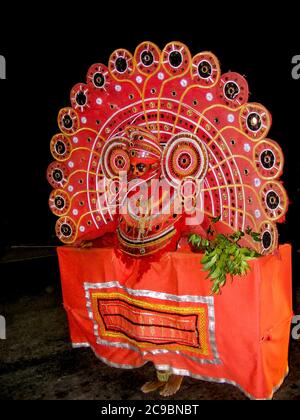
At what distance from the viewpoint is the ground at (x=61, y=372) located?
116 inches

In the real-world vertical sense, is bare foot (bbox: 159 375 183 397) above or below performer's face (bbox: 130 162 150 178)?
below

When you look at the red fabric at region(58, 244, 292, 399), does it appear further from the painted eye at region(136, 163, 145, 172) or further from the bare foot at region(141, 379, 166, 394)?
the painted eye at region(136, 163, 145, 172)

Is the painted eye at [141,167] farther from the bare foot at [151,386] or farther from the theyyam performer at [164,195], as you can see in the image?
the bare foot at [151,386]

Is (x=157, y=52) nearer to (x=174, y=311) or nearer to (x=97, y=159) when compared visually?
(x=97, y=159)

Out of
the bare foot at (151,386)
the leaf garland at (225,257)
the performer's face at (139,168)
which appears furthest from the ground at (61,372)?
the performer's face at (139,168)

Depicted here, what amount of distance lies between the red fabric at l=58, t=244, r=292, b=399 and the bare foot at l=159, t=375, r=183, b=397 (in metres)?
0.16

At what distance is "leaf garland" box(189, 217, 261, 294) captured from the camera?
236 cm

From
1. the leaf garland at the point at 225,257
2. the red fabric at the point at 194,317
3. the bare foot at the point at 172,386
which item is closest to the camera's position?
the leaf garland at the point at 225,257

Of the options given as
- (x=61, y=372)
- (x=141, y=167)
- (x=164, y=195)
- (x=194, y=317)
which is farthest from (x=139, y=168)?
(x=61, y=372)

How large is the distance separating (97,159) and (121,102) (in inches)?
20.3

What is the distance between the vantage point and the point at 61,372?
11.4ft

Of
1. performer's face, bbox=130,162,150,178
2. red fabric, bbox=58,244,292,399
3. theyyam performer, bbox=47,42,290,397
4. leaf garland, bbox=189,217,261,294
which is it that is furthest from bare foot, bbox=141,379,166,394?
performer's face, bbox=130,162,150,178

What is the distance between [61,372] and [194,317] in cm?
154

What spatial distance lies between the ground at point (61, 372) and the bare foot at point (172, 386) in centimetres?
4
